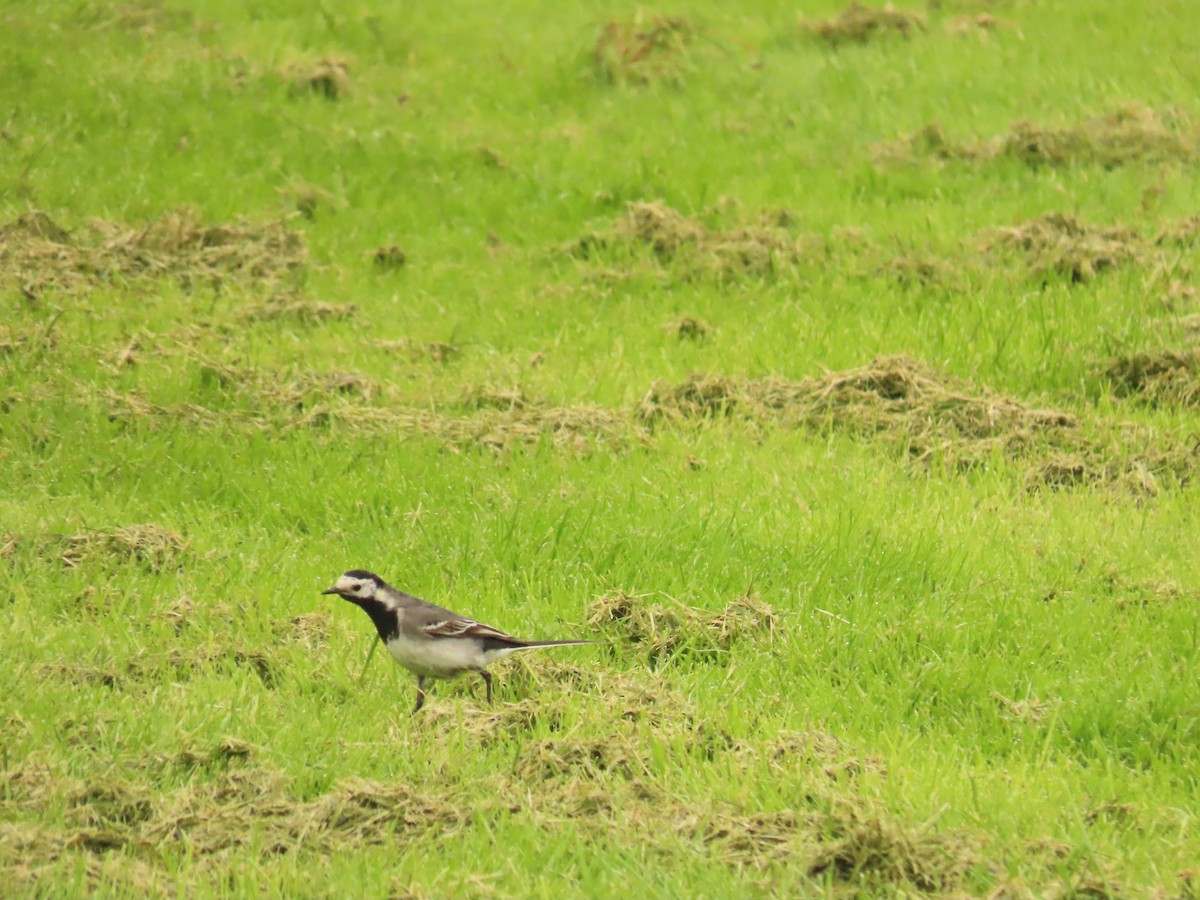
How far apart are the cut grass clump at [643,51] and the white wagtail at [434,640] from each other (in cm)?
1163

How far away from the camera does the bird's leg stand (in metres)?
7.86

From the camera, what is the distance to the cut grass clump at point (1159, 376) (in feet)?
38.8

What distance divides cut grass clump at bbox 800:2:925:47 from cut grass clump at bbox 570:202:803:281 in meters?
5.29

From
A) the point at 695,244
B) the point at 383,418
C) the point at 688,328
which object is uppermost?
the point at 695,244

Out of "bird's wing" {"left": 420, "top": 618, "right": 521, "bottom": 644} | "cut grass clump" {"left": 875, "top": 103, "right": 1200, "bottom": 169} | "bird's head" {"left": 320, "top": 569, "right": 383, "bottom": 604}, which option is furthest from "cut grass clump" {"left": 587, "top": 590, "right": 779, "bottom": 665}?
"cut grass clump" {"left": 875, "top": 103, "right": 1200, "bottom": 169}

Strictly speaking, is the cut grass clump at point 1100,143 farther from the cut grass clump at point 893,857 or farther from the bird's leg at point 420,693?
the cut grass clump at point 893,857

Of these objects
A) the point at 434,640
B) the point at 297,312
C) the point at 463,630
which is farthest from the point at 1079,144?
the point at 434,640

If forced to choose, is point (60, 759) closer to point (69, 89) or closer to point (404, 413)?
point (404, 413)

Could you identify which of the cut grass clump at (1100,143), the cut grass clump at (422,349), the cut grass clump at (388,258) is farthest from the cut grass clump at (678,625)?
the cut grass clump at (1100,143)

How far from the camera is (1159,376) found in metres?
12.0

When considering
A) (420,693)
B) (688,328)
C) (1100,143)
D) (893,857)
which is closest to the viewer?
(893,857)

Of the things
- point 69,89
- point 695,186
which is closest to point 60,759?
point 695,186

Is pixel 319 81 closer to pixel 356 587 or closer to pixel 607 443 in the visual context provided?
pixel 607 443

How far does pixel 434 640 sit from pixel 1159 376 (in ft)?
22.1
